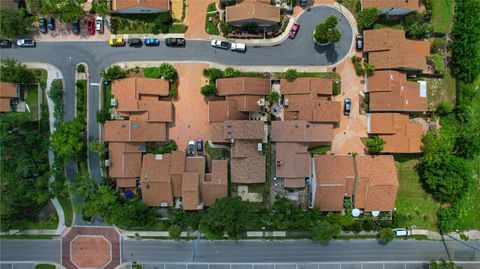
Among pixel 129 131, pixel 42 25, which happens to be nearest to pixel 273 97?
pixel 129 131

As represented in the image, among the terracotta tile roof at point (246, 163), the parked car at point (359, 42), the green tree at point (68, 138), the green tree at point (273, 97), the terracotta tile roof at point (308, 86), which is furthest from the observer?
the parked car at point (359, 42)

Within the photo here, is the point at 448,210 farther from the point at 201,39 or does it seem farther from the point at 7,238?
the point at 7,238

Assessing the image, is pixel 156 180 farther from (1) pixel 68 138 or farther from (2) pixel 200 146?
(1) pixel 68 138

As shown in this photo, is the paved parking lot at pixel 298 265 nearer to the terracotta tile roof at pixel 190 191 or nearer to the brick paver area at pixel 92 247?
the brick paver area at pixel 92 247

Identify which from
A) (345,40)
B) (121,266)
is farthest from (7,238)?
Answer: (345,40)

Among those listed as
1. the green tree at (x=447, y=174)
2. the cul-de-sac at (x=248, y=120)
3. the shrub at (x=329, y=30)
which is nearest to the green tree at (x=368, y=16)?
the cul-de-sac at (x=248, y=120)

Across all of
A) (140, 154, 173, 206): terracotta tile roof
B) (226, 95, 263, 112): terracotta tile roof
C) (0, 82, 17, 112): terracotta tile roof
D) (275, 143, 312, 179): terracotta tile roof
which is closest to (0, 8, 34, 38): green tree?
(0, 82, 17, 112): terracotta tile roof

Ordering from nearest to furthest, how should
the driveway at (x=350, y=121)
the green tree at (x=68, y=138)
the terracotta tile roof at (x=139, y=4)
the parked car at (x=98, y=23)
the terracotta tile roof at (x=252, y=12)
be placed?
the green tree at (x=68, y=138) → the terracotta tile roof at (x=252, y=12) → the terracotta tile roof at (x=139, y=4) → the parked car at (x=98, y=23) → the driveway at (x=350, y=121)
